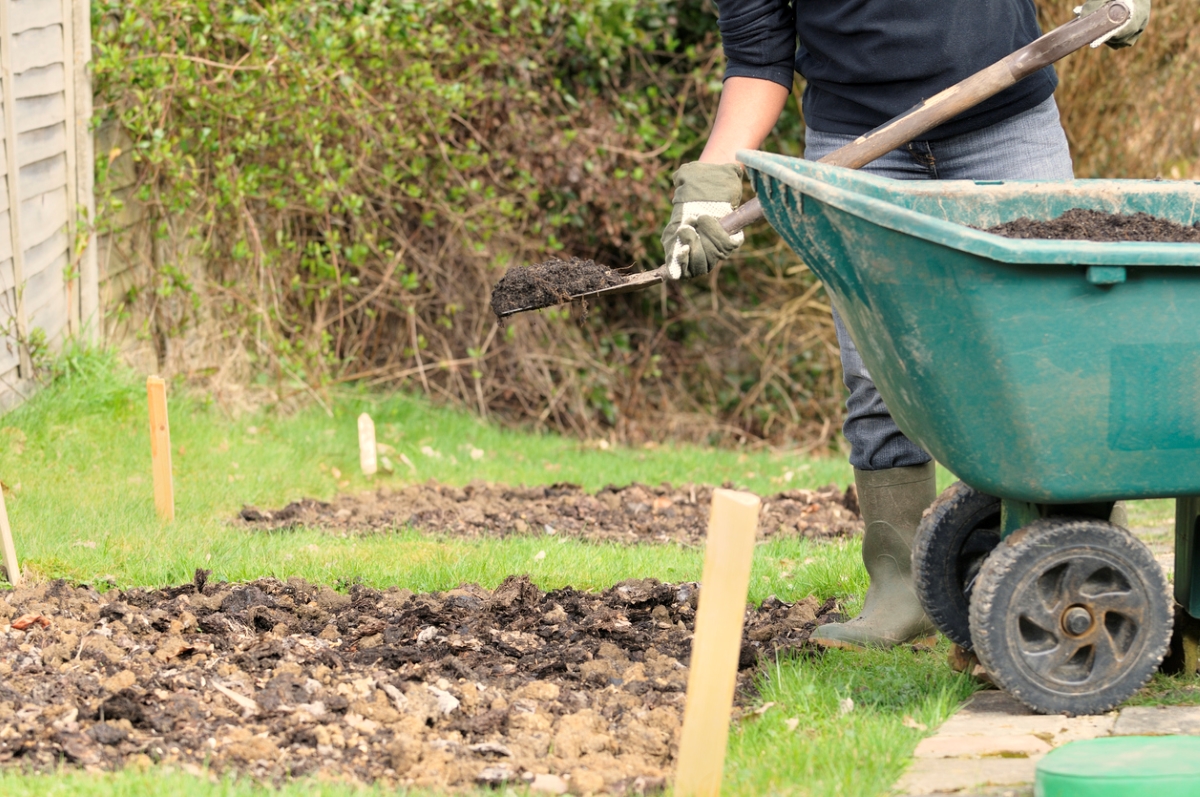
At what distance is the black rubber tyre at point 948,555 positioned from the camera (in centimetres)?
271

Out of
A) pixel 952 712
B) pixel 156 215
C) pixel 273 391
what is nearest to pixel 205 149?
pixel 156 215

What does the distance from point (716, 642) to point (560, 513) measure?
3097 millimetres

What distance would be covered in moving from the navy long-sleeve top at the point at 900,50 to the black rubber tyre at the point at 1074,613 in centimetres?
117

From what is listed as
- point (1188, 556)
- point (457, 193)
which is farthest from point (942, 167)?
point (457, 193)

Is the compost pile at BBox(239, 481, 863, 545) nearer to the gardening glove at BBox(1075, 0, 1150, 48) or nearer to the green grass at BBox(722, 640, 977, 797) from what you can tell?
the green grass at BBox(722, 640, 977, 797)

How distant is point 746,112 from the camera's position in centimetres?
333

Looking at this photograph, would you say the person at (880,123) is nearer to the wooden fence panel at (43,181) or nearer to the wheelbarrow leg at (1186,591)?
the wheelbarrow leg at (1186,591)

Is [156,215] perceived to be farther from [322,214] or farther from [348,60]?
[348,60]

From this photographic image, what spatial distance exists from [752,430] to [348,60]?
3.82m

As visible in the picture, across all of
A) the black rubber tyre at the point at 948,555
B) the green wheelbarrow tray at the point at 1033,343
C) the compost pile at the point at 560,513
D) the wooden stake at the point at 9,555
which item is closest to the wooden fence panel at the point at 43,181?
the compost pile at the point at 560,513

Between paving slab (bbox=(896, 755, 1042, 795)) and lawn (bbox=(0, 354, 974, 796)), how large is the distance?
0.04 metres

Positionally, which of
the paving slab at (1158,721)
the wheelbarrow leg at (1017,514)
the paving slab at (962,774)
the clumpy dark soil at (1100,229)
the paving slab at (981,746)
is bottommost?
the paving slab at (1158,721)

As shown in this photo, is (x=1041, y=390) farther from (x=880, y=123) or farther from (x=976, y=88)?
(x=880, y=123)

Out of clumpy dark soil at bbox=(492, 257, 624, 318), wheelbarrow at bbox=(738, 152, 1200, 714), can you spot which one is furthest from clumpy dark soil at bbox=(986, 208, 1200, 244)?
clumpy dark soil at bbox=(492, 257, 624, 318)
